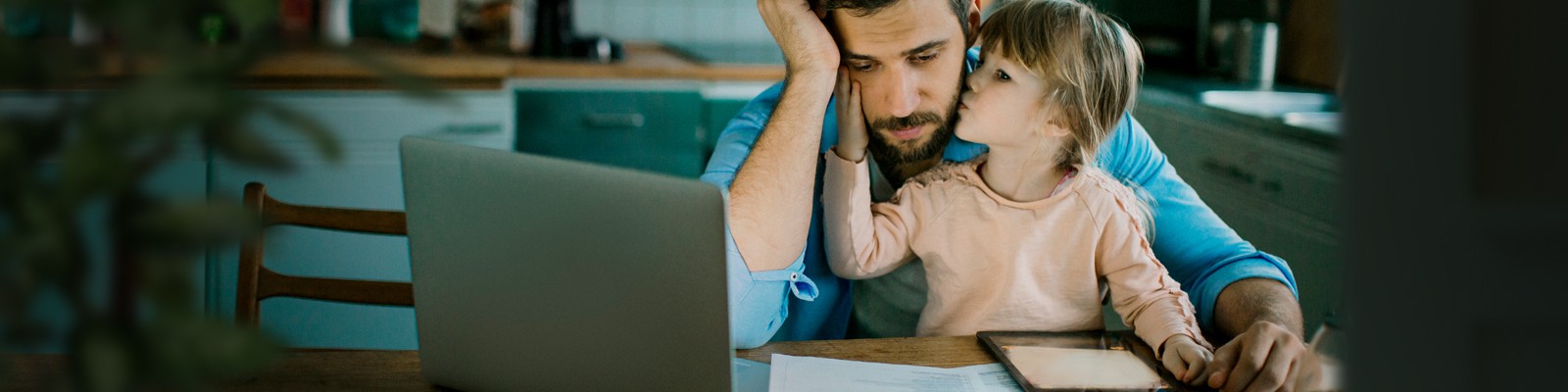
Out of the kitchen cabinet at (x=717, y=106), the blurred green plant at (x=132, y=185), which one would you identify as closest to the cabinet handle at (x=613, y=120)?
the kitchen cabinet at (x=717, y=106)

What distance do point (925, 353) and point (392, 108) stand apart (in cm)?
188

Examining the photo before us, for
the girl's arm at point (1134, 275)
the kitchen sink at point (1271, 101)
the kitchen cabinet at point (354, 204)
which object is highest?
the kitchen sink at point (1271, 101)

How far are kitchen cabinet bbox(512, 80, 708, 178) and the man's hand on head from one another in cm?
142

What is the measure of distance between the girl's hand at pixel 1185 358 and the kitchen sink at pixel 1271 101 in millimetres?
1711

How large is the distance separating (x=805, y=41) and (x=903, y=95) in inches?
5.7

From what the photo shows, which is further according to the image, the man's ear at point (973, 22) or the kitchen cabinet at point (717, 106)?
the kitchen cabinet at point (717, 106)

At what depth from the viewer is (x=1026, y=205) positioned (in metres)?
1.53

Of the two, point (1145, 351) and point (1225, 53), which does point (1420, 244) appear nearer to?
point (1145, 351)

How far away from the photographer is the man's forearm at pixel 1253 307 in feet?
4.51

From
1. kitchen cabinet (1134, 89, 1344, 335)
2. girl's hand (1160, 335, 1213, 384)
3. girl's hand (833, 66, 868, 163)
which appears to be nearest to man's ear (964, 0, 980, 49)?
girl's hand (833, 66, 868, 163)

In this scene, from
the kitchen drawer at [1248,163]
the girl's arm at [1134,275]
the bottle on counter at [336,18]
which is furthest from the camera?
the bottle on counter at [336,18]

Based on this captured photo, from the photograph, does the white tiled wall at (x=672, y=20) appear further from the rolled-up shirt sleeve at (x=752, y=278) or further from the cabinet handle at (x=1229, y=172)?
the rolled-up shirt sleeve at (x=752, y=278)

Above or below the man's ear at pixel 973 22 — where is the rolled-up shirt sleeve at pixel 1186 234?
below

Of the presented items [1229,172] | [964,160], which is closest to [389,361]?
[964,160]
